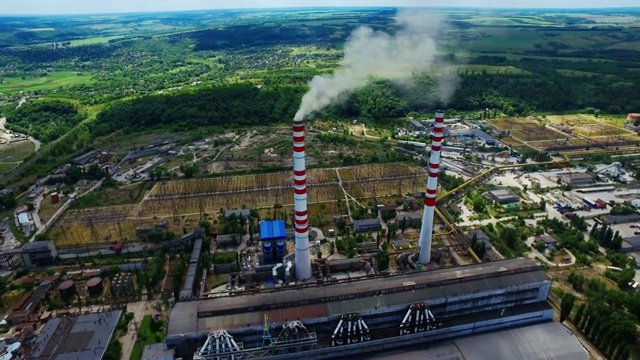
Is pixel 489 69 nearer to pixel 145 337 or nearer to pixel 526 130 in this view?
pixel 526 130

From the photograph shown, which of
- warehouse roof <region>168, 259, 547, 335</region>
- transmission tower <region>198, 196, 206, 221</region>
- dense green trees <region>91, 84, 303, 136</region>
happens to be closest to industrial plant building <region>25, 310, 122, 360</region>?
warehouse roof <region>168, 259, 547, 335</region>

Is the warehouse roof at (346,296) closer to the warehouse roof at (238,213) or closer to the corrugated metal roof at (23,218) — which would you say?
the warehouse roof at (238,213)

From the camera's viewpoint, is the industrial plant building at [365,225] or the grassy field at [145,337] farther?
the industrial plant building at [365,225]

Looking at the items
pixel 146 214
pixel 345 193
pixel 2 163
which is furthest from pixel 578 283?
pixel 2 163

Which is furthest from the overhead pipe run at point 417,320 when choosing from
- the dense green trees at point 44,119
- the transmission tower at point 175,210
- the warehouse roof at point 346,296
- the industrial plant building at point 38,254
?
the dense green trees at point 44,119

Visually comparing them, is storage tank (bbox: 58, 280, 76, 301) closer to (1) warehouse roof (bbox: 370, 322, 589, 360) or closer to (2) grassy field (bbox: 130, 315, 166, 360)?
(2) grassy field (bbox: 130, 315, 166, 360)

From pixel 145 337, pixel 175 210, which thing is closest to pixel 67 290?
pixel 145 337
